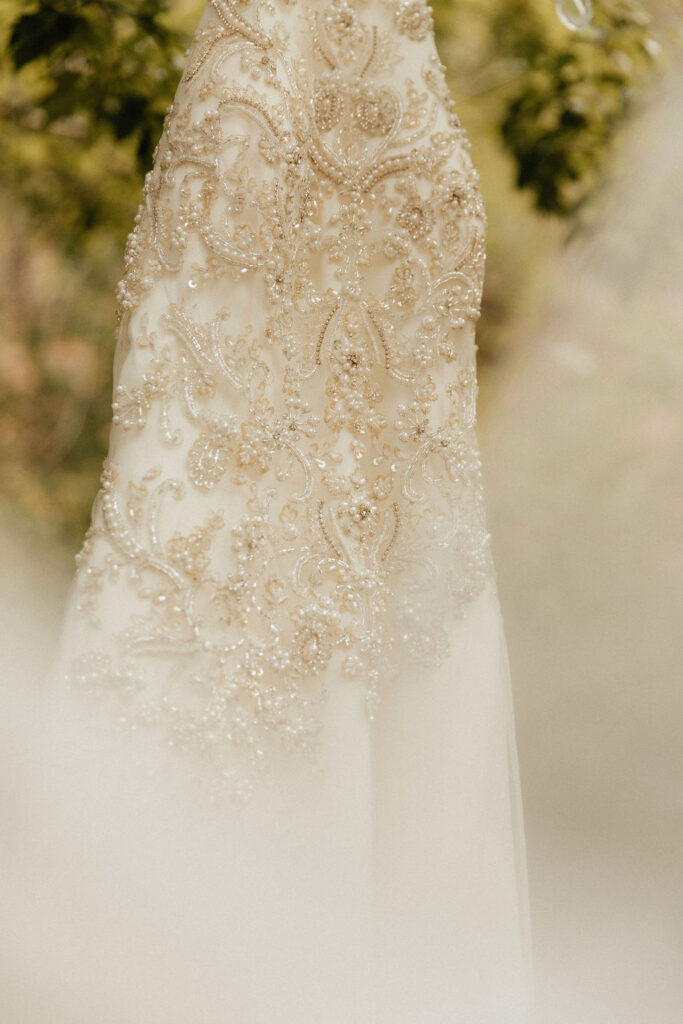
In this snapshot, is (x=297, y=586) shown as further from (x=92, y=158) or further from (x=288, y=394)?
(x=92, y=158)

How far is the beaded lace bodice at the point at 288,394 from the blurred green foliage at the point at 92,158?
40cm

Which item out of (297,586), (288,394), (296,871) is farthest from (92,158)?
(296,871)

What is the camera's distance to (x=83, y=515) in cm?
92

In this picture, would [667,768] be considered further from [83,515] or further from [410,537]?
[83,515]

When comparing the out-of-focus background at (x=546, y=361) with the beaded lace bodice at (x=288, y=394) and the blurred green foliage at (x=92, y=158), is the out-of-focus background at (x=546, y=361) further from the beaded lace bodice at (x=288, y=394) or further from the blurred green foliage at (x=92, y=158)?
the beaded lace bodice at (x=288, y=394)

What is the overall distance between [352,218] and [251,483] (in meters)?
0.24

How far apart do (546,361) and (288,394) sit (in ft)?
1.68

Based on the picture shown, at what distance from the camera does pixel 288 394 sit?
1.95 feet

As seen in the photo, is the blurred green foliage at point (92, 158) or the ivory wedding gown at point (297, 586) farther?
the blurred green foliage at point (92, 158)

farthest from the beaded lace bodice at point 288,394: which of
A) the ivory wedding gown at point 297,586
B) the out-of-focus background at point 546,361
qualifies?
the out-of-focus background at point 546,361

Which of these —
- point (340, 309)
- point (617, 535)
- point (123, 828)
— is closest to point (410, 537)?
point (340, 309)

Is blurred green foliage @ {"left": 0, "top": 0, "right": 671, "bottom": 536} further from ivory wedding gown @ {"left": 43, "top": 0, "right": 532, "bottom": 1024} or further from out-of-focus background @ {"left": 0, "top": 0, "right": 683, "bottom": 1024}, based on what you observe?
ivory wedding gown @ {"left": 43, "top": 0, "right": 532, "bottom": 1024}

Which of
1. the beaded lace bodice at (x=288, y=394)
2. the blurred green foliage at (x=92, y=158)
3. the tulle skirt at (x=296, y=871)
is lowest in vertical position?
the tulle skirt at (x=296, y=871)

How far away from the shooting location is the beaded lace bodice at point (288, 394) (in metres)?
0.50
